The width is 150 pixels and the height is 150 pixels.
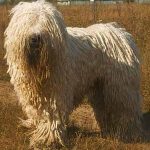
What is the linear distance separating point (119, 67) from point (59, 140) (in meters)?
1.31

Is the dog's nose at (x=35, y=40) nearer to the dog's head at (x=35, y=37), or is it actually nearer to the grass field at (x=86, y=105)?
the dog's head at (x=35, y=37)

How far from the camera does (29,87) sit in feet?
20.2

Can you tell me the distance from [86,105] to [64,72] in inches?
102

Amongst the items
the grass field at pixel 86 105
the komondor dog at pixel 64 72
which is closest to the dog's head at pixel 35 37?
the komondor dog at pixel 64 72

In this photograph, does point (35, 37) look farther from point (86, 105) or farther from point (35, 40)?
point (86, 105)

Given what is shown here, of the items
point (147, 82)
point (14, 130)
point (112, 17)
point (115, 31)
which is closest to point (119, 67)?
point (115, 31)

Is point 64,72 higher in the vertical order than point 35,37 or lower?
lower

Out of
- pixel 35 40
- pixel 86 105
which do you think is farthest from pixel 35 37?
pixel 86 105

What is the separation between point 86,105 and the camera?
8719 millimetres

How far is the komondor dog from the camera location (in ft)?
19.3

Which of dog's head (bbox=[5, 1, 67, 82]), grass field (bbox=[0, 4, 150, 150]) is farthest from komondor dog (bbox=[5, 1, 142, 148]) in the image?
grass field (bbox=[0, 4, 150, 150])

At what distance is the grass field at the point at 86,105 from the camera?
6.41 meters

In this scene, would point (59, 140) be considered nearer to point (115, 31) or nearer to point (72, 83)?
point (72, 83)

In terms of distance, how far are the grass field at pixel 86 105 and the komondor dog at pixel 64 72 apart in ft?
0.75
